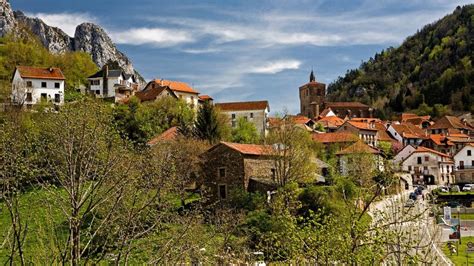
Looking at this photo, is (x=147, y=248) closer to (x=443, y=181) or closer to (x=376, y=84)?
(x=443, y=181)

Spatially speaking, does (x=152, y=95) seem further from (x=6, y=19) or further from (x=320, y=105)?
(x=320, y=105)

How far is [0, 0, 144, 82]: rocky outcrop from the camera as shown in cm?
11575

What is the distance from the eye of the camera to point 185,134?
137 feet

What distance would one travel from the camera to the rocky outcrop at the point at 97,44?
432 feet

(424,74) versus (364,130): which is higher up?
(424,74)

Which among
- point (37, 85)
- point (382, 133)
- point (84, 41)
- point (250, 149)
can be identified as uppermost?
point (84, 41)

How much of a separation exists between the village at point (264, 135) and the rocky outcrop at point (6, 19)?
29153 millimetres

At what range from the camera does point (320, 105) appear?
391 ft

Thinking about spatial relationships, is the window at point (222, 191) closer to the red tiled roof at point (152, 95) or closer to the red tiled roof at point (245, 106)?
the red tiled roof at point (152, 95)

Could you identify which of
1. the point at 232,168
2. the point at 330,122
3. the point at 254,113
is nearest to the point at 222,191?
the point at 232,168

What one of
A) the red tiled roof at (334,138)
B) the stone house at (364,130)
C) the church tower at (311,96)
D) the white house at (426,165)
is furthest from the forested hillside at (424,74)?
the red tiled roof at (334,138)

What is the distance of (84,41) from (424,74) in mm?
77667

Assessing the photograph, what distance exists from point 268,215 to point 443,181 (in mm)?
44612

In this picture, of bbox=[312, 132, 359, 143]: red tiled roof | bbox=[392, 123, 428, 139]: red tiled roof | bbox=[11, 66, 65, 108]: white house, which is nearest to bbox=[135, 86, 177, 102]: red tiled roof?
bbox=[11, 66, 65, 108]: white house
